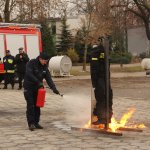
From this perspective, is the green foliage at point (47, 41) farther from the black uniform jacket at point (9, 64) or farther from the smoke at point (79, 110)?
the smoke at point (79, 110)

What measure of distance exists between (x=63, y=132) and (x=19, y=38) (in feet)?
52.9

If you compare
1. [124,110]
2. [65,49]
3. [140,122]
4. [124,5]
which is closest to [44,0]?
[124,5]

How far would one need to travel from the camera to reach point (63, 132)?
9750mm

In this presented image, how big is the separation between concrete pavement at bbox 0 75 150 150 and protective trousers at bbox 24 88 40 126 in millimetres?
264

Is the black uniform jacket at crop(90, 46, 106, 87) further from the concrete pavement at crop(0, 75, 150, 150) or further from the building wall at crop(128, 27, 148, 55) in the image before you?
the building wall at crop(128, 27, 148, 55)

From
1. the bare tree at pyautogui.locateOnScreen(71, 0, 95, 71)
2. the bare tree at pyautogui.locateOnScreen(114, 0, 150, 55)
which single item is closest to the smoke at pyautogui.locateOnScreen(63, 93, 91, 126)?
the bare tree at pyautogui.locateOnScreen(114, 0, 150, 55)

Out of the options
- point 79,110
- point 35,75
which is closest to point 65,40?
point 79,110

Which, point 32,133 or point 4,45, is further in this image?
point 4,45

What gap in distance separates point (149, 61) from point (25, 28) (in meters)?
13.1

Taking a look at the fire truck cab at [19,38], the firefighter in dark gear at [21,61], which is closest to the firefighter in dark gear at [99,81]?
the firefighter in dark gear at [21,61]

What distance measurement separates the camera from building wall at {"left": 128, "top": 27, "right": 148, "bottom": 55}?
73.8 meters

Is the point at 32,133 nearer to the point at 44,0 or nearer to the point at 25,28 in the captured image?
the point at 25,28

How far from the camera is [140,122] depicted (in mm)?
11125

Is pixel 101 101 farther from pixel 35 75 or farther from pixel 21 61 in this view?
pixel 21 61
